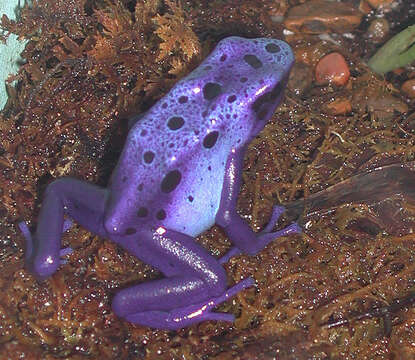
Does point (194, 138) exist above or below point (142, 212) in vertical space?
above

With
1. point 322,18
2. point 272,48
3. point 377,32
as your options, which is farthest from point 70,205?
point 377,32

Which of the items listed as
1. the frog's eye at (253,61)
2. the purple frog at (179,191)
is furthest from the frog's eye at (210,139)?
the frog's eye at (253,61)

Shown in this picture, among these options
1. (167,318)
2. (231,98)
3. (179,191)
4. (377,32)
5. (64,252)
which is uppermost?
(231,98)

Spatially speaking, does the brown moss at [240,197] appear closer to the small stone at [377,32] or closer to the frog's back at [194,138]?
the frog's back at [194,138]

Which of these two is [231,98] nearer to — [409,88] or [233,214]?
[233,214]

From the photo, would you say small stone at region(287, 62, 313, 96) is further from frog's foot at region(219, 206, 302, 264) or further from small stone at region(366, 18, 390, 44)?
frog's foot at region(219, 206, 302, 264)

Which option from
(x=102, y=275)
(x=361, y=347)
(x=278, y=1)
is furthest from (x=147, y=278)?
(x=278, y=1)

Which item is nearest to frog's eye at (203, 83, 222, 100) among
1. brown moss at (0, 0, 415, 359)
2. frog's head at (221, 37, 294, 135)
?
frog's head at (221, 37, 294, 135)

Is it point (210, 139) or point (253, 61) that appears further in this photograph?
point (253, 61)
